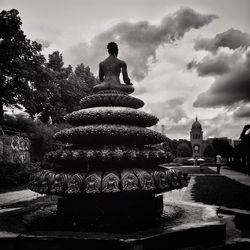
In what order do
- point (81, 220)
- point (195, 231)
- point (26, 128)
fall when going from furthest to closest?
point (26, 128) → point (81, 220) → point (195, 231)

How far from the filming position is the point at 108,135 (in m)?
3.89

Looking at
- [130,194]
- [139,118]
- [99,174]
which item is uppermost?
[139,118]

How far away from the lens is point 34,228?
3.61 meters

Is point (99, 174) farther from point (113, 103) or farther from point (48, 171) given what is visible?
point (113, 103)

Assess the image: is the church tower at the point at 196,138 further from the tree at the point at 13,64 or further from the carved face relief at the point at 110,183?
the carved face relief at the point at 110,183

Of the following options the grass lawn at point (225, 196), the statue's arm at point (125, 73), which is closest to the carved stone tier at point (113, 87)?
the statue's arm at point (125, 73)

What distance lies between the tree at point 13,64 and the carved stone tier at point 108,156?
22.4 m

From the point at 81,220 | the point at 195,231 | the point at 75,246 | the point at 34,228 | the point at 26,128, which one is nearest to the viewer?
the point at 75,246

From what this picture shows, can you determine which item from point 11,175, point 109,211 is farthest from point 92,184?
point 11,175

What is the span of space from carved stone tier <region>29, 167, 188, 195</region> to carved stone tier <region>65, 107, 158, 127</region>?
2.35ft

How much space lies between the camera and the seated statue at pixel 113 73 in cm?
467

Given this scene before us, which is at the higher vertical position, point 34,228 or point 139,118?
point 139,118

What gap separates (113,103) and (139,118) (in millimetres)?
436

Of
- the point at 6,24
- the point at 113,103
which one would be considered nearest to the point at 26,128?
the point at 6,24
